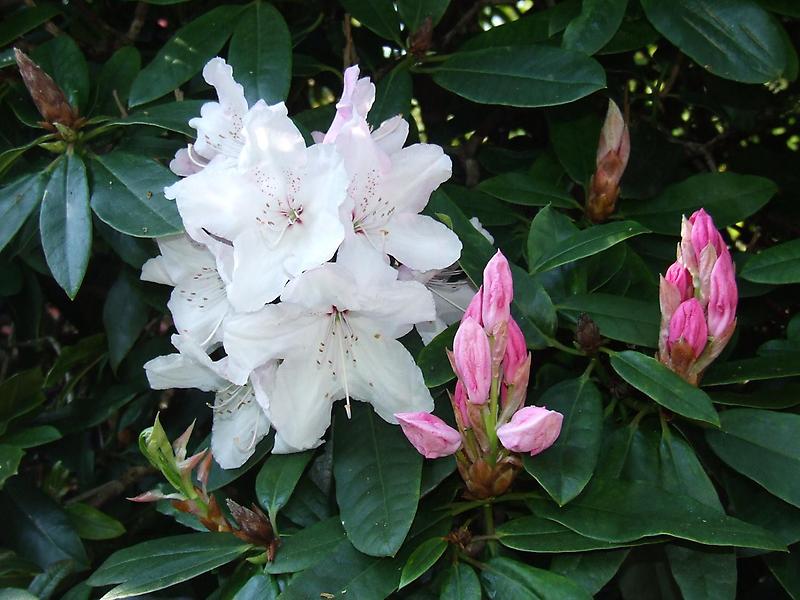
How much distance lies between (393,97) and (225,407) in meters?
0.51

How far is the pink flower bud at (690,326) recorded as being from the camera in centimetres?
98

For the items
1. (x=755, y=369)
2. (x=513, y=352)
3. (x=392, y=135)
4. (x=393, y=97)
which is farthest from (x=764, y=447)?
(x=393, y=97)

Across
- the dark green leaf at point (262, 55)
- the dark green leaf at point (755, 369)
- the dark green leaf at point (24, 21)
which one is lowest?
the dark green leaf at point (755, 369)

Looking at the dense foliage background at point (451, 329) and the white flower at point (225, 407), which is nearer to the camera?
the dense foliage background at point (451, 329)

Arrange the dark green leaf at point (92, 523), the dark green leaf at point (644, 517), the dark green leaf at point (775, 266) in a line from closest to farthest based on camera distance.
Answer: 1. the dark green leaf at point (644, 517)
2. the dark green leaf at point (775, 266)
3. the dark green leaf at point (92, 523)

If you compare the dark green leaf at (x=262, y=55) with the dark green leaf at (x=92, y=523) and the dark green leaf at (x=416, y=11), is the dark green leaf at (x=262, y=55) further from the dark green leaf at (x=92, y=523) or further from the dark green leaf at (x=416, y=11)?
the dark green leaf at (x=92, y=523)

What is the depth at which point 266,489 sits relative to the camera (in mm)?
1107

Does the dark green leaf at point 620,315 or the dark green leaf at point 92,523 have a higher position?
the dark green leaf at point 620,315

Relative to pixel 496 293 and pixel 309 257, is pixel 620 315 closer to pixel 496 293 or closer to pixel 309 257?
pixel 496 293

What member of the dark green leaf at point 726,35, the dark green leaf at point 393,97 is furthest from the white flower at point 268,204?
the dark green leaf at point 726,35

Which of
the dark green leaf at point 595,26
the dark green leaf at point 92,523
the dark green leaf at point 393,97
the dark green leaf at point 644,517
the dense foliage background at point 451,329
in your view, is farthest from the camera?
the dark green leaf at point 92,523

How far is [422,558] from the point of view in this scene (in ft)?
3.18

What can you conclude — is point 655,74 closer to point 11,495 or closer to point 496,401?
point 496,401

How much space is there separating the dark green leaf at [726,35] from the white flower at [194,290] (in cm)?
68
